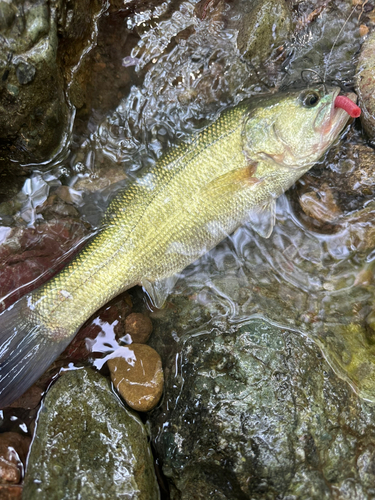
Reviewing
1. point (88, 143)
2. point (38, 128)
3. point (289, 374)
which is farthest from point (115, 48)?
point (289, 374)

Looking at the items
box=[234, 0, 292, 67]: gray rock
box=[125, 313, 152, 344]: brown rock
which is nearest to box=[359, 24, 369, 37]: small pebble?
box=[234, 0, 292, 67]: gray rock

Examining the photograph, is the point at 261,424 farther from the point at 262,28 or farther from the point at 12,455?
the point at 262,28

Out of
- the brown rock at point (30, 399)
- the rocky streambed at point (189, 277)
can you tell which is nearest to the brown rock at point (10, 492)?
the rocky streambed at point (189, 277)

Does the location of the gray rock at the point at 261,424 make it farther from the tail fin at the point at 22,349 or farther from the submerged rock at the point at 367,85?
the submerged rock at the point at 367,85

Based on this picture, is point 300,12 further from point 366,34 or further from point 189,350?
point 189,350

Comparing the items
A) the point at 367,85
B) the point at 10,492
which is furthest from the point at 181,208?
the point at 10,492

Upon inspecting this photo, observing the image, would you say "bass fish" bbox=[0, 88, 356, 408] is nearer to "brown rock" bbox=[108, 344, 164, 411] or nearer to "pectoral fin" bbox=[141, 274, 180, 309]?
"pectoral fin" bbox=[141, 274, 180, 309]
